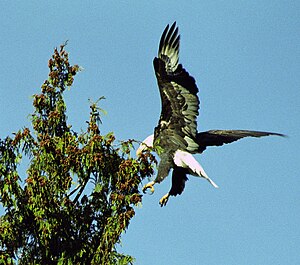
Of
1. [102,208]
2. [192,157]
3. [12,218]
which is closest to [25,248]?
[12,218]

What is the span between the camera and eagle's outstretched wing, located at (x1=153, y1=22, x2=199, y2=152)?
25.2ft

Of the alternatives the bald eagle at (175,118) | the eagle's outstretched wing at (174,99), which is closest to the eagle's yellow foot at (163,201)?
the bald eagle at (175,118)

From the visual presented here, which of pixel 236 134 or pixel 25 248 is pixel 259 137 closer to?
pixel 236 134

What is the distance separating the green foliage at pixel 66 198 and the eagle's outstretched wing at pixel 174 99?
3.68ft

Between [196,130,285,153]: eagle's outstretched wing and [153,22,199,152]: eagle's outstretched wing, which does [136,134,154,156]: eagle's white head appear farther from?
[196,130,285,153]: eagle's outstretched wing

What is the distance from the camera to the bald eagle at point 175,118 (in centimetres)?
768

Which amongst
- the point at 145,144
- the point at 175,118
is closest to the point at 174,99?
the point at 175,118

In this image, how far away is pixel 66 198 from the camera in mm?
6477

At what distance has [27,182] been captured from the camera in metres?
6.44

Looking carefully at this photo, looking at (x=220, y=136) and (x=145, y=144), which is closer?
(x=145, y=144)

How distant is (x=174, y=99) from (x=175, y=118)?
0.24 m

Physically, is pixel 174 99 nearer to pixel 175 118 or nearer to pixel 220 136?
pixel 175 118

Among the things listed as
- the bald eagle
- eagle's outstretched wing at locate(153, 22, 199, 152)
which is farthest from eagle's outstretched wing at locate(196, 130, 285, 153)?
eagle's outstretched wing at locate(153, 22, 199, 152)

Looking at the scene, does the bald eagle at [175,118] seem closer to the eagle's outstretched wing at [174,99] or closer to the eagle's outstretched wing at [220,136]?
the eagle's outstretched wing at [174,99]
